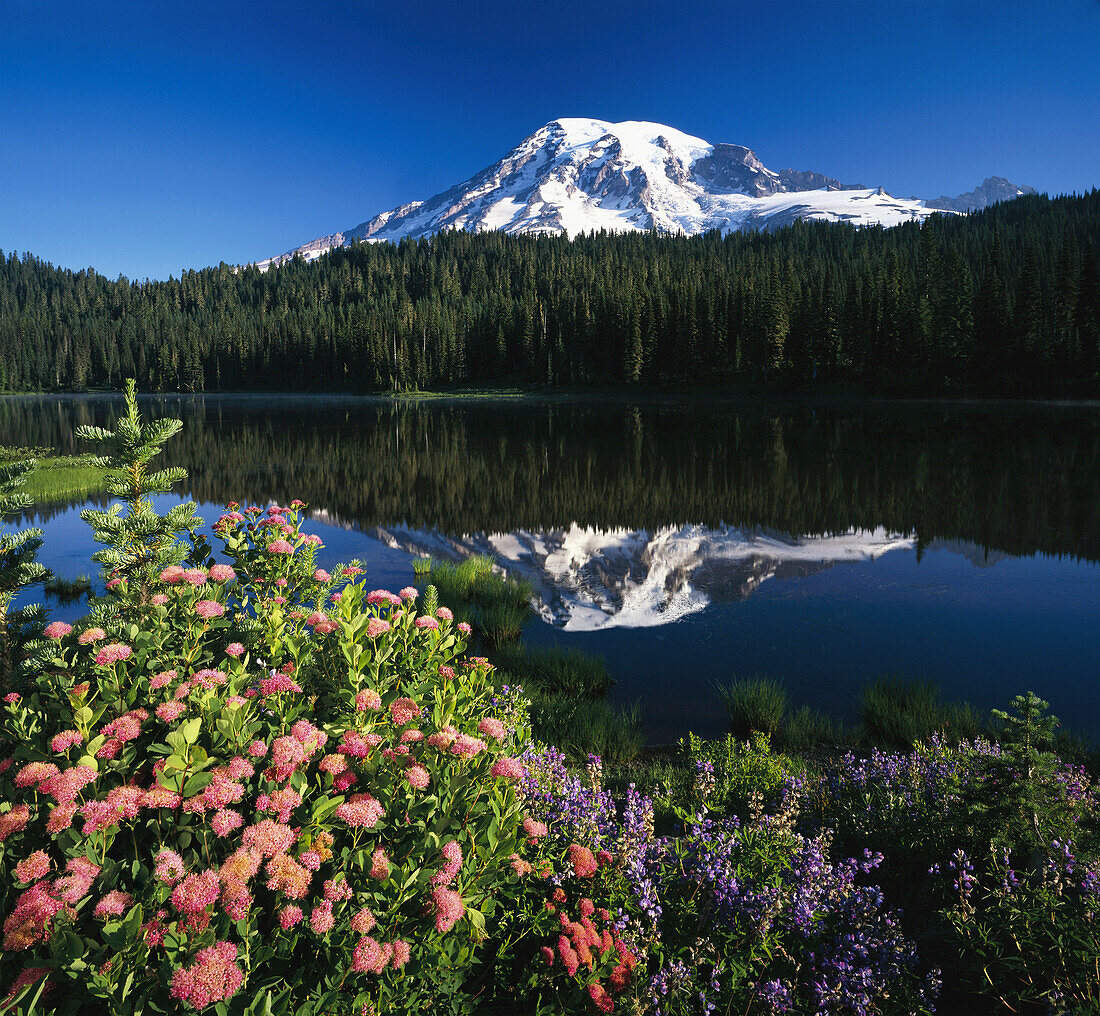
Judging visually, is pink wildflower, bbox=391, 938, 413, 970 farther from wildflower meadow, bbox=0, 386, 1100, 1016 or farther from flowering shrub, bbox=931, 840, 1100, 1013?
flowering shrub, bbox=931, 840, 1100, 1013

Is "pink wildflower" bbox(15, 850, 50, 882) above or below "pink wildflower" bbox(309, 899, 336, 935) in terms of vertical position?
above

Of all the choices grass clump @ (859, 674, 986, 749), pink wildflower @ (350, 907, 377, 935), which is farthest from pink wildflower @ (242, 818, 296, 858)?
grass clump @ (859, 674, 986, 749)

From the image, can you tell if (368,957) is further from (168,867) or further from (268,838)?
(168,867)

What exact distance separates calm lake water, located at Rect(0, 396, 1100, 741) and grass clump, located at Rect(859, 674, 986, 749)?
0.48 m

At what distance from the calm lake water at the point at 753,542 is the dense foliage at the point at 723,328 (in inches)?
1805

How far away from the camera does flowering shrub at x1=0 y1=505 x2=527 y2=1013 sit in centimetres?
239

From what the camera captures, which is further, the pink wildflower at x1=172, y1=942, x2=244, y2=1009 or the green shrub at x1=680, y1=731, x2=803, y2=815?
the green shrub at x1=680, y1=731, x2=803, y2=815

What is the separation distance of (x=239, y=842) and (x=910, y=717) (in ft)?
25.8

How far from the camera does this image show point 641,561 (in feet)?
54.0

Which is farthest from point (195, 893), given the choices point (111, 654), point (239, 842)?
point (111, 654)

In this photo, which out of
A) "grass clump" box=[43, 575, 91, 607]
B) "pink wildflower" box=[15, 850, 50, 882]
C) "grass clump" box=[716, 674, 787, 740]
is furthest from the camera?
"grass clump" box=[43, 575, 91, 607]

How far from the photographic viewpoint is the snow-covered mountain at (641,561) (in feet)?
43.6

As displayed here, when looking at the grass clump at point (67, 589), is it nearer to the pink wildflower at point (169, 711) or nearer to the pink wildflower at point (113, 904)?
the pink wildflower at point (169, 711)

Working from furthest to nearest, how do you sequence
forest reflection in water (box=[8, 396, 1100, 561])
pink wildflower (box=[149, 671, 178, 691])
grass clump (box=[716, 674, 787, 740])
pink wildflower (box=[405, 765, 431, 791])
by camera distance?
1. forest reflection in water (box=[8, 396, 1100, 561])
2. grass clump (box=[716, 674, 787, 740])
3. pink wildflower (box=[149, 671, 178, 691])
4. pink wildflower (box=[405, 765, 431, 791])
